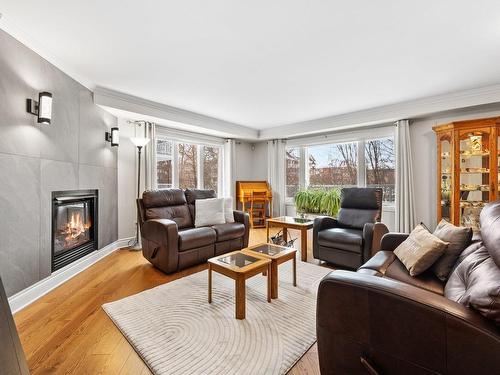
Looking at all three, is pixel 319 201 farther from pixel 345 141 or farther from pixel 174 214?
pixel 174 214

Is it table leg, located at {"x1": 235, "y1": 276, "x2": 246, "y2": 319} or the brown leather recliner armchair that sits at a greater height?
the brown leather recliner armchair

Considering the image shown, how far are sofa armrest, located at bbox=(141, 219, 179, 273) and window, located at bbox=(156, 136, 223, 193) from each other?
1803mm

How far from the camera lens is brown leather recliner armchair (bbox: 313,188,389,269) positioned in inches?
108

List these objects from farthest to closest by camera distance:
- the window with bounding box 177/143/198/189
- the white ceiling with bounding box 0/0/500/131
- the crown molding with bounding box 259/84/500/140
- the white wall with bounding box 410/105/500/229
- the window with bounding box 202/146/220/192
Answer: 1. the window with bounding box 202/146/220/192
2. the window with bounding box 177/143/198/189
3. the white wall with bounding box 410/105/500/229
4. the crown molding with bounding box 259/84/500/140
5. the white ceiling with bounding box 0/0/500/131

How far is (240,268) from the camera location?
1.97 m

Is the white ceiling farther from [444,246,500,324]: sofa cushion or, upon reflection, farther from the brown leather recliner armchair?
[444,246,500,324]: sofa cushion

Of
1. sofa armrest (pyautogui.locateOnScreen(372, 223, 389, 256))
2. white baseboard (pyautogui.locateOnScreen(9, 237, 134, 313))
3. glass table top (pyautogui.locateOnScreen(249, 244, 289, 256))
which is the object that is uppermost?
sofa armrest (pyautogui.locateOnScreen(372, 223, 389, 256))

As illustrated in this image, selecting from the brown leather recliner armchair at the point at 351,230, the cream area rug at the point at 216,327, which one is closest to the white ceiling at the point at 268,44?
the brown leather recliner armchair at the point at 351,230

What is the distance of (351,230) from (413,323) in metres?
2.24

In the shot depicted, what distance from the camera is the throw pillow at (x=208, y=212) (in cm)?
358

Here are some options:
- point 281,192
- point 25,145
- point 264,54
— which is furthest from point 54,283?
point 281,192

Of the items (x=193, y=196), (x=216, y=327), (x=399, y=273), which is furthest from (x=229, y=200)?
(x=399, y=273)


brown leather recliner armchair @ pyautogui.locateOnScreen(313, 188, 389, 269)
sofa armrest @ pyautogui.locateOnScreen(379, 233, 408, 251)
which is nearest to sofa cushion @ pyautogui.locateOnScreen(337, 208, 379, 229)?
brown leather recliner armchair @ pyautogui.locateOnScreen(313, 188, 389, 269)

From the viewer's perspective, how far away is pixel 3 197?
200cm
